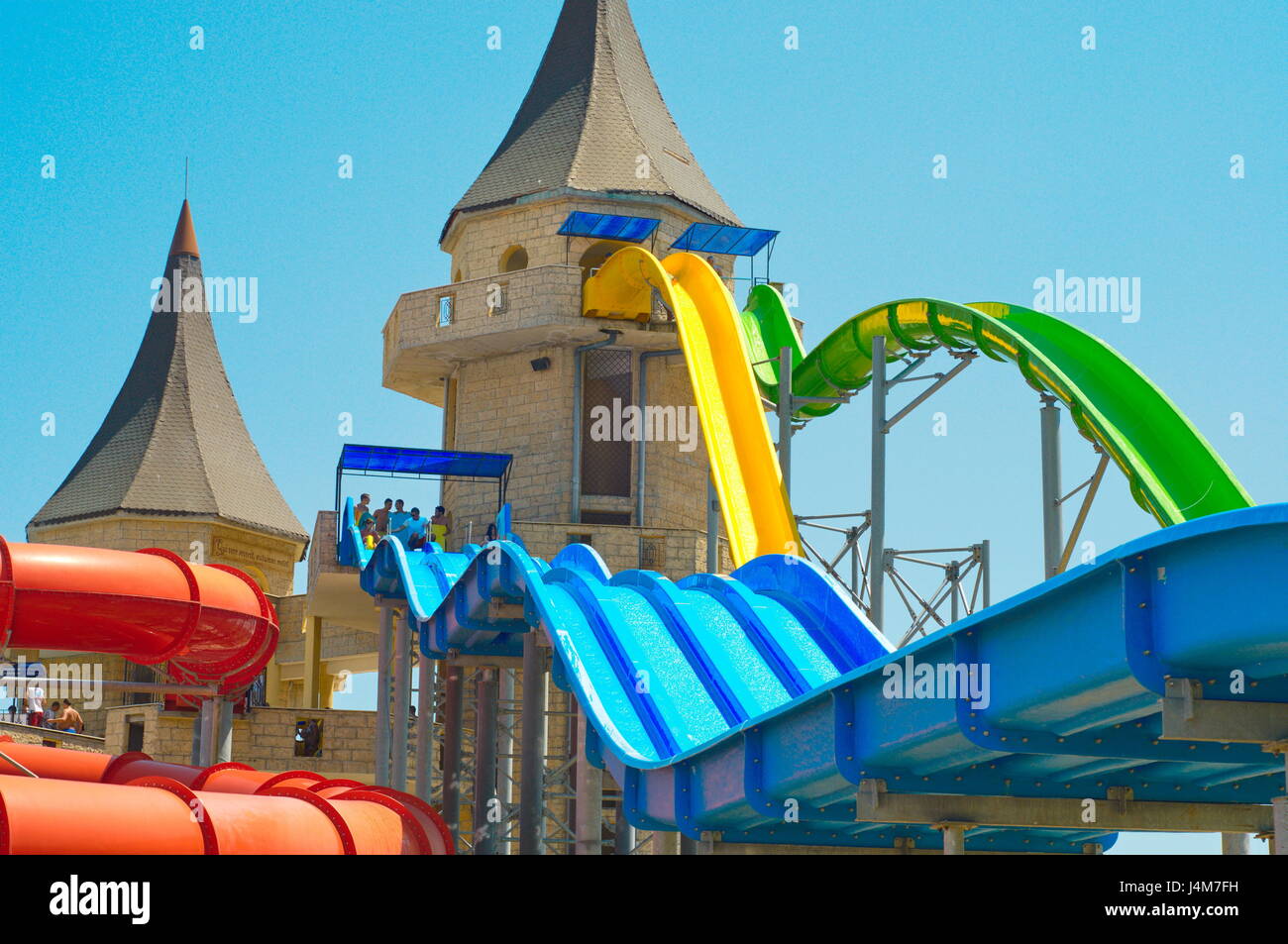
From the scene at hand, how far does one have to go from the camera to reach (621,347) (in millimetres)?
30078

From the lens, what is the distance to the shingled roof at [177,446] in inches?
1495

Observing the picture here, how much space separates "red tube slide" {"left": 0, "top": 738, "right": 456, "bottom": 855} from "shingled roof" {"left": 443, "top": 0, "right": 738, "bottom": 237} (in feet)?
54.0

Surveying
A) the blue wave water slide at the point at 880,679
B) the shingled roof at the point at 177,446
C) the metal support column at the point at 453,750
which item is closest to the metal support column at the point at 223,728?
the metal support column at the point at 453,750

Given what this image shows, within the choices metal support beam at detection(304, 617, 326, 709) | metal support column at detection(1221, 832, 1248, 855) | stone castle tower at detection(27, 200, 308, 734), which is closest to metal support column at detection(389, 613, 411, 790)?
metal support beam at detection(304, 617, 326, 709)

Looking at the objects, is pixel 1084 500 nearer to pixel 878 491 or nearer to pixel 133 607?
pixel 878 491

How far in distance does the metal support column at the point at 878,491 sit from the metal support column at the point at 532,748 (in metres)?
3.83

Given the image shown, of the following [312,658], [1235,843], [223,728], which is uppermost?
[312,658]

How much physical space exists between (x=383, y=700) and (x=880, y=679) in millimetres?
15703

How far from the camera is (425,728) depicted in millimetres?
23047

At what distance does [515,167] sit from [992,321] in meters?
14.8

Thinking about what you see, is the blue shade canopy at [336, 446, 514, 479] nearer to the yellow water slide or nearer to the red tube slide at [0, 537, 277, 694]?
the yellow water slide

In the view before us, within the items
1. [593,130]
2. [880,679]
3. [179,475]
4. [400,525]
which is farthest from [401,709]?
[179,475]

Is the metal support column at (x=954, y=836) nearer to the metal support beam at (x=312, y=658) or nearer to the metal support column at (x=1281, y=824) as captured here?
the metal support column at (x=1281, y=824)

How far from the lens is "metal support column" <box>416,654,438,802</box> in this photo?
74.3 feet
